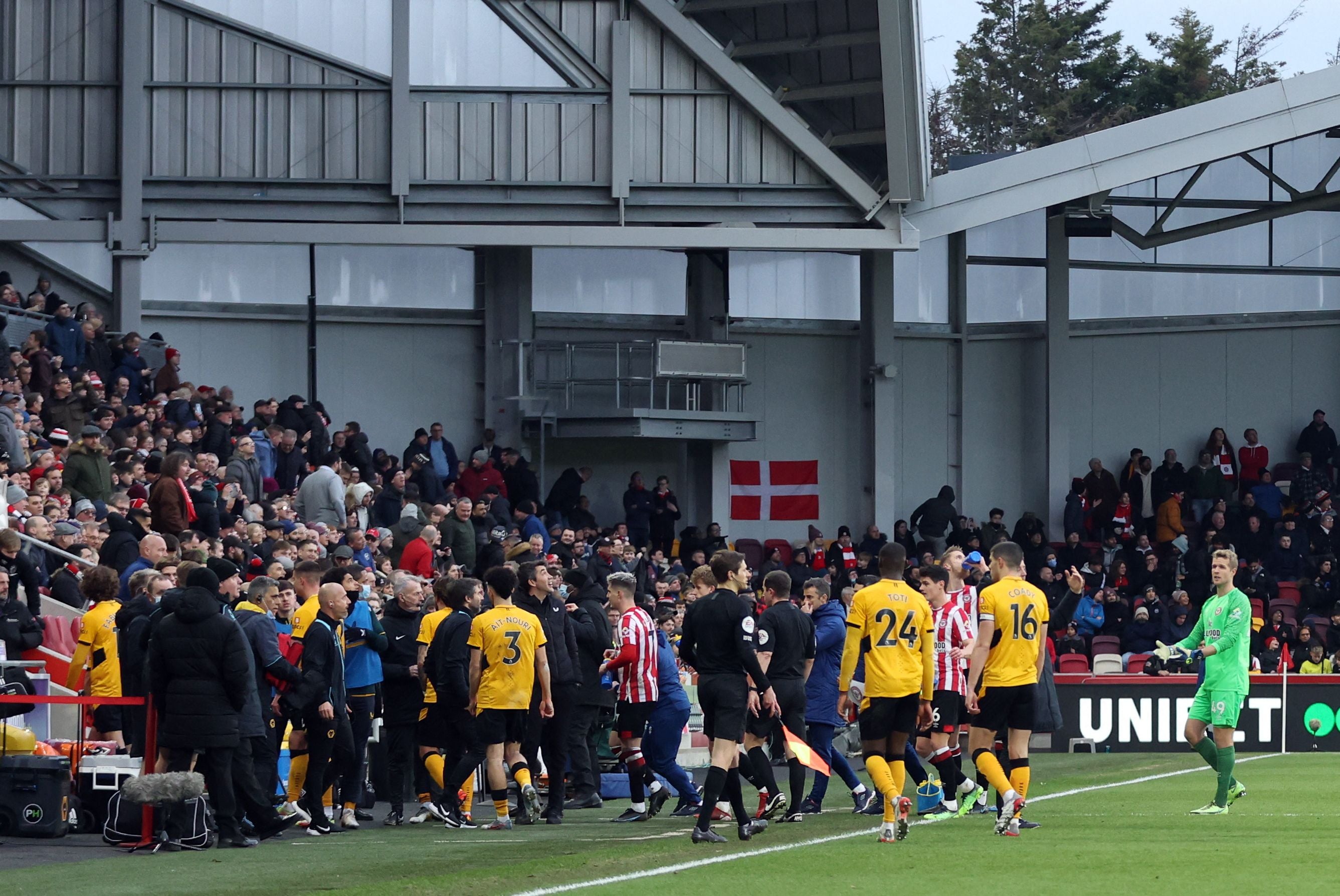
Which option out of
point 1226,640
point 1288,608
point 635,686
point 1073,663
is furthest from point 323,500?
point 1288,608

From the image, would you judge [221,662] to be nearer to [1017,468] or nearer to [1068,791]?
[1068,791]

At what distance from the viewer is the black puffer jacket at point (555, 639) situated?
14.7 metres

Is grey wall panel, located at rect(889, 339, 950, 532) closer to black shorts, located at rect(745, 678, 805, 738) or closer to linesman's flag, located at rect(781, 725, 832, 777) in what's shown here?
black shorts, located at rect(745, 678, 805, 738)

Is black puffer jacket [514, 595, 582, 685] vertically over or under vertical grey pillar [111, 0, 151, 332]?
under

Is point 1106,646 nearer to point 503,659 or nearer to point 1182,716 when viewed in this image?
point 1182,716

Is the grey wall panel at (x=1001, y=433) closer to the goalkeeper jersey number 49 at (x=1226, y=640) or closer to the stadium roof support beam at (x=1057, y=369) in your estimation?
the stadium roof support beam at (x=1057, y=369)

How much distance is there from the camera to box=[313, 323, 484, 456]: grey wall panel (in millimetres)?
31391

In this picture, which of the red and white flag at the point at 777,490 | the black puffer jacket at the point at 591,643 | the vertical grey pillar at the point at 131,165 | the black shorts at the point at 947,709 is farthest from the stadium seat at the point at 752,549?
the black shorts at the point at 947,709

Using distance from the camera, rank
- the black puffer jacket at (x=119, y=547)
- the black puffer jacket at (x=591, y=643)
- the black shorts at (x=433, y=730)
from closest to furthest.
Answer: the black shorts at (x=433, y=730)
the black puffer jacket at (x=591, y=643)
the black puffer jacket at (x=119, y=547)

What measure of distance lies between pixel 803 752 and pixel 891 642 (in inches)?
40.5

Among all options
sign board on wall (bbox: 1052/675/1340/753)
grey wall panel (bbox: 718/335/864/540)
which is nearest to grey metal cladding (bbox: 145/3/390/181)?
grey wall panel (bbox: 718/335/864/540)

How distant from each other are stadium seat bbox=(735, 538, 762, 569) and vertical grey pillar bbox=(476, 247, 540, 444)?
441 centimetres

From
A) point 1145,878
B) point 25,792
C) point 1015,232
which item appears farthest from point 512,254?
point 1145,878

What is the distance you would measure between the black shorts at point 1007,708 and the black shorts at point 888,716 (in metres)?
0.46
